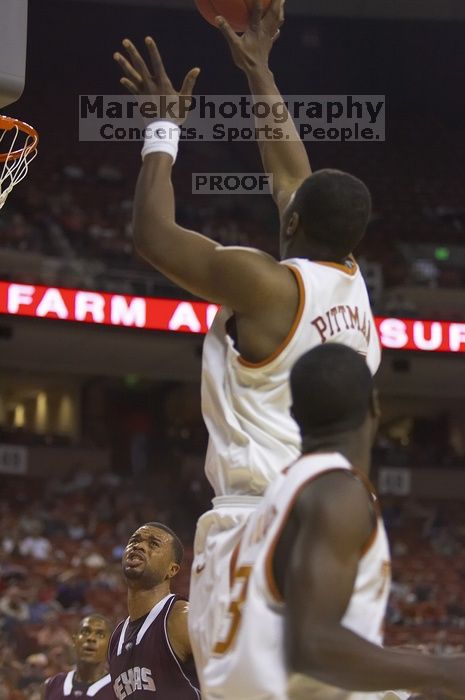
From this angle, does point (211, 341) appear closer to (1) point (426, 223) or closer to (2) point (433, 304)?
(2) point (433, 304)

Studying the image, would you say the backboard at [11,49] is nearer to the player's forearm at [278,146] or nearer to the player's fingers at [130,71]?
the player's forearm at [278,146]

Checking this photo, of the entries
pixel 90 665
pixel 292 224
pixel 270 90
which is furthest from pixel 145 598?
pixel 292 224

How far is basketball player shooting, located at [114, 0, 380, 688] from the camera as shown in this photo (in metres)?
2.81

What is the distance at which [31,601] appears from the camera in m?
12.9

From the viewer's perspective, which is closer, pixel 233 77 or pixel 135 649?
pixel 135 649

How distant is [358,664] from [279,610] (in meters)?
0.20

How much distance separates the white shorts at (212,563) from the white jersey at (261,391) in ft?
0.13

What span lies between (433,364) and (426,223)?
2.81 m

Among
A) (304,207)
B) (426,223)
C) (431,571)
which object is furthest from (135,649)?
(426,223)

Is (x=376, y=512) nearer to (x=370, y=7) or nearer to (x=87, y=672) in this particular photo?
(x=87, y=672)

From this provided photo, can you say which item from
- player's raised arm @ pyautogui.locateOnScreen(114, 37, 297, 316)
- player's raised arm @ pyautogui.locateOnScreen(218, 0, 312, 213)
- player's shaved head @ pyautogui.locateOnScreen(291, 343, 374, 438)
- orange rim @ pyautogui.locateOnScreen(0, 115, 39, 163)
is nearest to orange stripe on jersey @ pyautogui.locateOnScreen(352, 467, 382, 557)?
player's shaved head @ pyautogui.locateOnScreen(291, 343, 374, 438)

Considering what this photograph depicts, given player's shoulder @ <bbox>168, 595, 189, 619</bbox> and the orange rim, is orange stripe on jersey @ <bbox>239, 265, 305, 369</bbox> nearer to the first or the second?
player's shoulder @ <bbox>168, 595, 189, 619</bbox>

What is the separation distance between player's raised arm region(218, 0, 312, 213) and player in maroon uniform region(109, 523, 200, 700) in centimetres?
198

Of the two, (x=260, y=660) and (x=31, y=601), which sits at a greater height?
(x=260, y=660)
